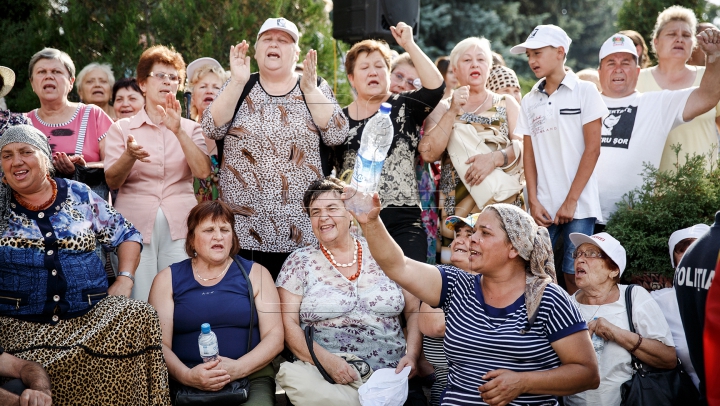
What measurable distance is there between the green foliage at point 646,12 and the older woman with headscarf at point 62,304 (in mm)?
6925

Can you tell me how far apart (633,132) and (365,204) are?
2553mm

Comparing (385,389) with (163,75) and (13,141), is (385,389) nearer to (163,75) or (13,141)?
(13,141)

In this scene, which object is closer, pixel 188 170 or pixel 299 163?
pixel 299 163

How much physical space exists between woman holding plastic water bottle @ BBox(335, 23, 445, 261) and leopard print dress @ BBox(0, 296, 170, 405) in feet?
4.33

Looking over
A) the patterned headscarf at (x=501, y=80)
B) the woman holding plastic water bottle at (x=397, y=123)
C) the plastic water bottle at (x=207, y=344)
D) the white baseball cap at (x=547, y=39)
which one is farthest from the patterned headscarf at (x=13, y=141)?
the patterned headscarf at (x=501, y=80)

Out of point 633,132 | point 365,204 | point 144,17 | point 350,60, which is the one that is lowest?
point 365,204

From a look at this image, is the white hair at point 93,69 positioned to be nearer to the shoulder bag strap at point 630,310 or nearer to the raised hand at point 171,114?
the raised hand at point 171,114

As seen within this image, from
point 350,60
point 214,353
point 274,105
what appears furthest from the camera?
point 350,60

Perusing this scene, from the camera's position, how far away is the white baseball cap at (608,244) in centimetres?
427

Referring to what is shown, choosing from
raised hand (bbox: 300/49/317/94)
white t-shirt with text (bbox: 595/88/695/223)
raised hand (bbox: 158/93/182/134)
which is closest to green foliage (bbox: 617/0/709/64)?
white t-shirt with text (bbox: 595/88/695/223)

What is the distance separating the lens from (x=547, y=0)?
733 inches

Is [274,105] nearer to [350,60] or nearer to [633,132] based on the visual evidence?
[350,60]

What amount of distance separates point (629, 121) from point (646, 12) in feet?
15.4

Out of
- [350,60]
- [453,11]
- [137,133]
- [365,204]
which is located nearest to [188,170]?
[137,133]
